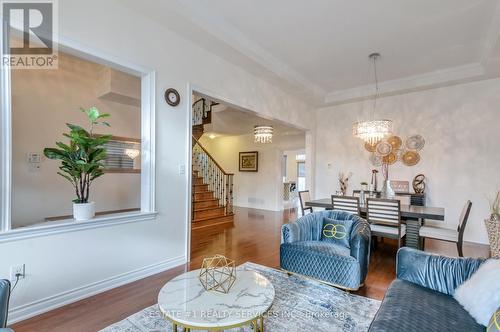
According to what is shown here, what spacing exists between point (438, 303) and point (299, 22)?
3213 millimetres

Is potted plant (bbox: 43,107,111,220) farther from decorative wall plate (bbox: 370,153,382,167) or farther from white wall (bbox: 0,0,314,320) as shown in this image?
decorative wall plate (bbox: 370,153,382,167)

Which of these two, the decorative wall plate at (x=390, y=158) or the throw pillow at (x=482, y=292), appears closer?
the throw pillow at (x=482, y=292)

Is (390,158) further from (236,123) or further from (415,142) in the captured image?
(236,123)

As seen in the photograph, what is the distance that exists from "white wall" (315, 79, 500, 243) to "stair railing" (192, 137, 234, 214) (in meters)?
3.36

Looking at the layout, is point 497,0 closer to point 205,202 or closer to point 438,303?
point 438,303

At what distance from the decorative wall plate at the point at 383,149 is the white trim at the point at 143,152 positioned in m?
4.87

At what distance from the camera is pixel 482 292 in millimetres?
1438

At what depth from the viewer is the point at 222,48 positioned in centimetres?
345

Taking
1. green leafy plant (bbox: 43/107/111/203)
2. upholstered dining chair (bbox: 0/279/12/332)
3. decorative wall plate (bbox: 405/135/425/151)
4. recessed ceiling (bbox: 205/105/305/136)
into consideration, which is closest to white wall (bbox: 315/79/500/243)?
decorative wall plate (bbox: 405/135/425/151)

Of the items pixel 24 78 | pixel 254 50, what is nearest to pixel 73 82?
pixel 24 78

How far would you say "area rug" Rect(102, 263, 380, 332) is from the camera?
1.91 meters

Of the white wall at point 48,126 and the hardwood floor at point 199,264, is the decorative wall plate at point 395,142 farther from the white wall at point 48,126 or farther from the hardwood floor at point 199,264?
the white wall at point 48,126

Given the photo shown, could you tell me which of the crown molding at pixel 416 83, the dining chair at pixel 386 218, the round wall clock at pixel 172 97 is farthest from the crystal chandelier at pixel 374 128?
the round wall clock at pixel 172 97

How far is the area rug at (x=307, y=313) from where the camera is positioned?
6.28 ft
